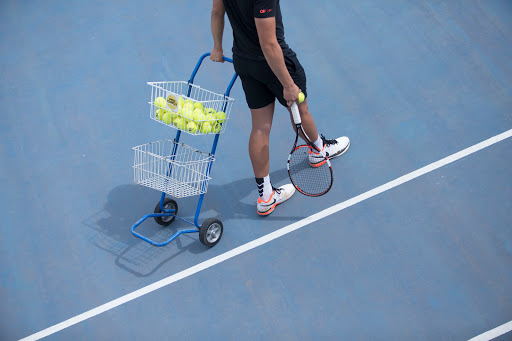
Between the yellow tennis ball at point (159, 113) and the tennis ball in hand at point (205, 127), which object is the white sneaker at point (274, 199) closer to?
the tennis ball in hand at point (205, 127)

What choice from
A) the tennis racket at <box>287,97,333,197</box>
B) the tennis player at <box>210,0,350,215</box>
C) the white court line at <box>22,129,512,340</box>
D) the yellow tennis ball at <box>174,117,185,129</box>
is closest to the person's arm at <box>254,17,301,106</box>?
the tennis player at <box>210,0,350,215</box>

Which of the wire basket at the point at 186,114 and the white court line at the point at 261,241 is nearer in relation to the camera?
the wire basket at the point at 186,114

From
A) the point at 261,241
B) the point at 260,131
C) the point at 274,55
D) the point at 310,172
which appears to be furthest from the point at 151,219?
the point at 274,55

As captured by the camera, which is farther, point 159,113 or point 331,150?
point 331,150

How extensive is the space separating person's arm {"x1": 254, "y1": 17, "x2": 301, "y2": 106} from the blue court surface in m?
1.12

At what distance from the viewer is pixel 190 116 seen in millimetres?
3521

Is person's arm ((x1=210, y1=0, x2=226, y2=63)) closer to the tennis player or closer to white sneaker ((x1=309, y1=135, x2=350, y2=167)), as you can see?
the tennis player

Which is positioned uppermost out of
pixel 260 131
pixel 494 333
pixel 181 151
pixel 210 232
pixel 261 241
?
pixel 260 131

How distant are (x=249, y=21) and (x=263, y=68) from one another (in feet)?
1.19

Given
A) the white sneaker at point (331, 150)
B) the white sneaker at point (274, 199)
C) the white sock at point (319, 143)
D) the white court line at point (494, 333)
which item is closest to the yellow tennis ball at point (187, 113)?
the white sneaker at point (274, 199)

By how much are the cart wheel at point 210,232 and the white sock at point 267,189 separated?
1.46ft

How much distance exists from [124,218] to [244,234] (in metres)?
1.00

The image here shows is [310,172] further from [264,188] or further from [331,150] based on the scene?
[264,188]

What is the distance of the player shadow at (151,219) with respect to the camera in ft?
13.5
